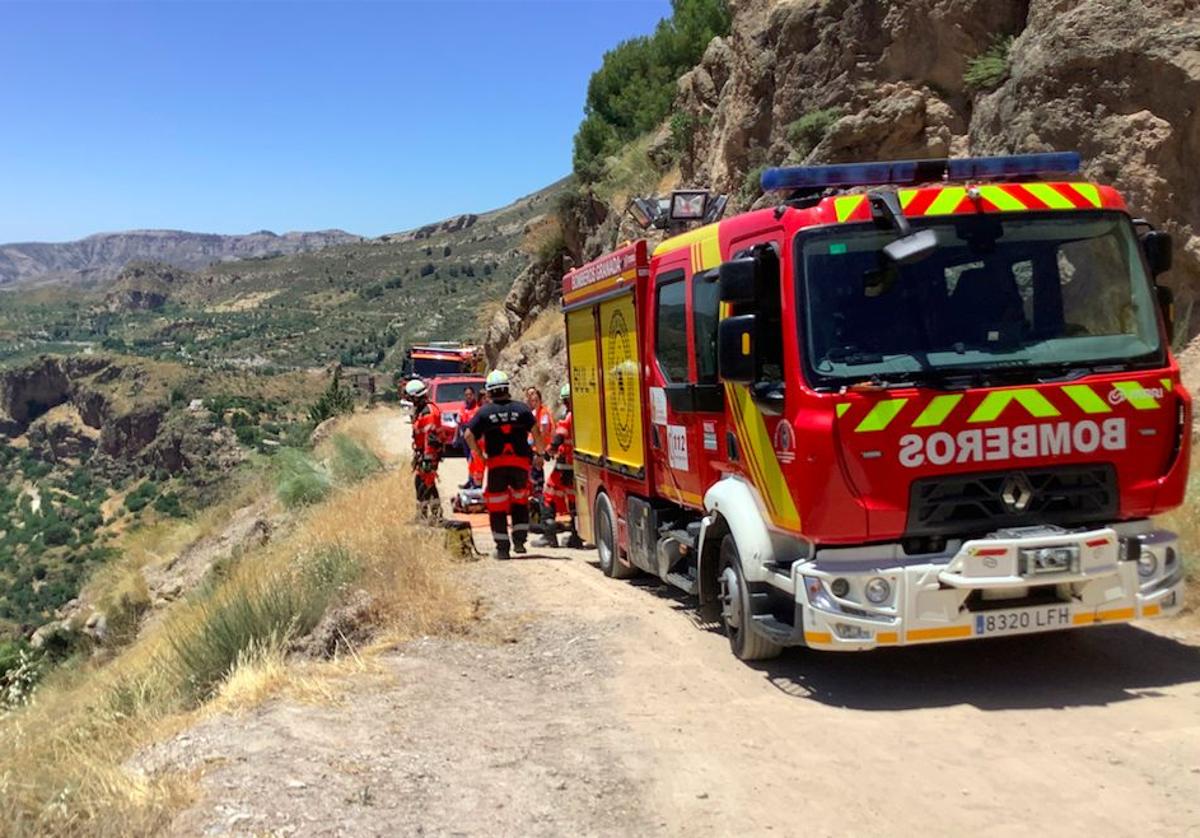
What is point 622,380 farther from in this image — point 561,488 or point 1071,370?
point 561,488

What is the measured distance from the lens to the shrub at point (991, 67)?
14.6m

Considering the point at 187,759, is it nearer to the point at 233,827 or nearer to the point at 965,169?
the point at 233,827

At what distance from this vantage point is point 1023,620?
232 inches

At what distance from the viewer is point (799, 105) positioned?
1789 centimetres

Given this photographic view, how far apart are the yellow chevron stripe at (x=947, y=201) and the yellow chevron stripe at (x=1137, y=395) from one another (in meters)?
1.29

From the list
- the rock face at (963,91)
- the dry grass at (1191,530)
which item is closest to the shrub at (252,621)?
the dry grass at (1191,530)

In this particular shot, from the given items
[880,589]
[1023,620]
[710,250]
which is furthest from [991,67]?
[880,589]

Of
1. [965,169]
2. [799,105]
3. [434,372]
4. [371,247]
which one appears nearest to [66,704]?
[965,169]

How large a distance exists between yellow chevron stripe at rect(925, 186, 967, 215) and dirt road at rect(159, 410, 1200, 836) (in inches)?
104

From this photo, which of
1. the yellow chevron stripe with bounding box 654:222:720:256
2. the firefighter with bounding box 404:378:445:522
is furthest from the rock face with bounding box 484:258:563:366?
the yellow chevron stripe with bounding box 654:222:720:256

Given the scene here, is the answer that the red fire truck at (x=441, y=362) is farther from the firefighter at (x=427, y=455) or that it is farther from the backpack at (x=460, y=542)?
the backpack at (x=460, y=542)

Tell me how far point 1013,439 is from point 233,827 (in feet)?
13.6

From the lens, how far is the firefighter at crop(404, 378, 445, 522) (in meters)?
12.6

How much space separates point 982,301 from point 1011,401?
59 cm
